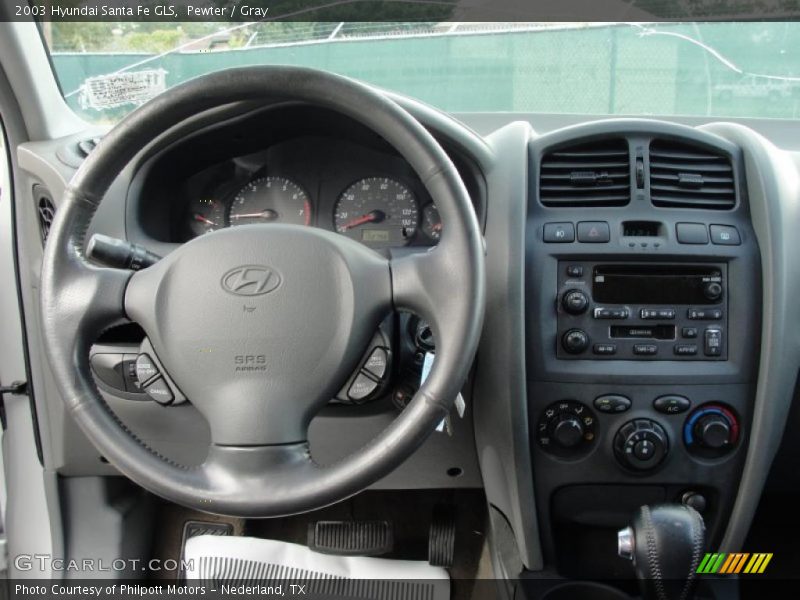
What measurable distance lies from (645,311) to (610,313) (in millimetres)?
67

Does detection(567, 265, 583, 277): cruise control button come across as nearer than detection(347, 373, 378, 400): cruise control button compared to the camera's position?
No

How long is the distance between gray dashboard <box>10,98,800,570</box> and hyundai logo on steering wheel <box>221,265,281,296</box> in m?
0.37

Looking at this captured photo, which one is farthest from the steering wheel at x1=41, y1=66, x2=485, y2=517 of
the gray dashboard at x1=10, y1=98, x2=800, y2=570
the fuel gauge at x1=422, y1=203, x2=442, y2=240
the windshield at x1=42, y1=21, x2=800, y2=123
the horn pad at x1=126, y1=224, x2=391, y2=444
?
the windshield at x1=42, y1=21, x2=800, y2=123

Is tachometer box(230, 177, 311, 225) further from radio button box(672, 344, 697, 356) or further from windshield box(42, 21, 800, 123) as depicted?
radio button box(672, 344, 697, 356)

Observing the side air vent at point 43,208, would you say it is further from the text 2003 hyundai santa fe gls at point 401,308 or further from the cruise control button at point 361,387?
the cruise control button at point 361,387

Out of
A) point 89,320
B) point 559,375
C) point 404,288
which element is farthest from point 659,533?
point 89,320

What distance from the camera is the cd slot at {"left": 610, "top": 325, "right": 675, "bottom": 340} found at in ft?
4.62

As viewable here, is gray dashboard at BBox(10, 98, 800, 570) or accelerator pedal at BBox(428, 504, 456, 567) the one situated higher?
gray dashboard at BBox(10, 98, 800, 570)

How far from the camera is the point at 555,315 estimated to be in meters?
1.41

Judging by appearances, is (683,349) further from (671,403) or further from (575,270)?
(575,270)

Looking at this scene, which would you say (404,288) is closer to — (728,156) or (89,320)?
(89,320)
